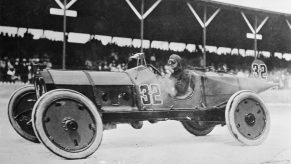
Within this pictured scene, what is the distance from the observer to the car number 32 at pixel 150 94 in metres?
5.21

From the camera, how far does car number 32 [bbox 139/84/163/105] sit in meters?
5.21

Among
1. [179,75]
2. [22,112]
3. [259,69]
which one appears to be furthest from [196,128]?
[259,69]

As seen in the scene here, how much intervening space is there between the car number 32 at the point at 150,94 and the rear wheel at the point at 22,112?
4.71ft

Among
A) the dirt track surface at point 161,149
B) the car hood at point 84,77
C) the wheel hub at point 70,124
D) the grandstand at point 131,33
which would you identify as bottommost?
the dirt track surface at point 161,149

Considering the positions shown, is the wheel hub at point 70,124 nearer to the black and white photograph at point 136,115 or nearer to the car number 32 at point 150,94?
the black and white photograph at point 136,115

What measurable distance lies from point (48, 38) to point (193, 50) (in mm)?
6632

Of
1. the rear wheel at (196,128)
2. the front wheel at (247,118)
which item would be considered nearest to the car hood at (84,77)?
the front wheel at (247,118)

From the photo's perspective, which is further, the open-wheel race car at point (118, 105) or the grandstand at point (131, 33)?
the grandstand at point (131, 33)

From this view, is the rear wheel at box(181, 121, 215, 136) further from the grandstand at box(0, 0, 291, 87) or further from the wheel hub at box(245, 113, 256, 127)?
the grandstand at box(0, 0, 291, 87)

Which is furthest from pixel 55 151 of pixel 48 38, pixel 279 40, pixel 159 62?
pixel 279 40

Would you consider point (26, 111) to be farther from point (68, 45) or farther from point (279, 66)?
point (279, 66)

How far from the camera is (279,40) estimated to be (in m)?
19.8

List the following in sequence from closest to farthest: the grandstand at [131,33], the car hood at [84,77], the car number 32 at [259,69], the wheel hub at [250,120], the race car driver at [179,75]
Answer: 1. the car hood at [84,77]
2. the wheel hub at [250,120]
3. the race car driver at [179,75]
4. the grandstand at [131,33]
5. the car number 32 at [259,69]

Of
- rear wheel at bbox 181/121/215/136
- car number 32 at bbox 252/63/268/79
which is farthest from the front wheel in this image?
car number 32 at bbox 252/63/268/79
